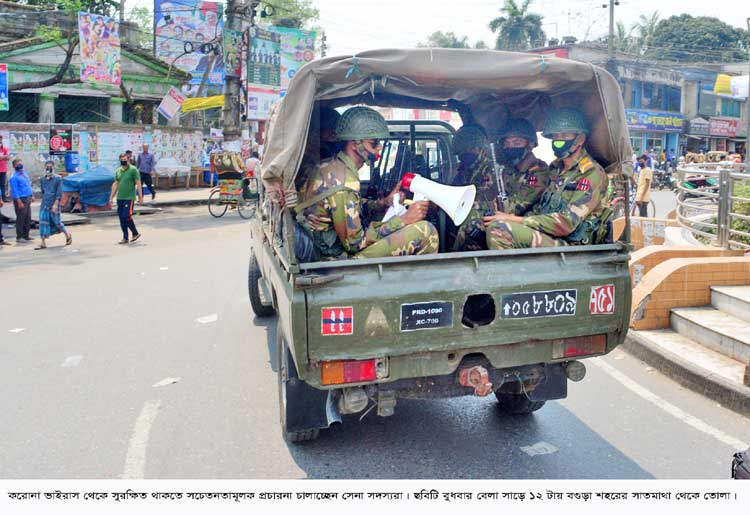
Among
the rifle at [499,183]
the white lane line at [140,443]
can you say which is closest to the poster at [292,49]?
the rifle at [499,183]

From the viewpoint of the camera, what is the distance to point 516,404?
16.2 feet

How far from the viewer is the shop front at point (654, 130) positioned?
46219 millimetres

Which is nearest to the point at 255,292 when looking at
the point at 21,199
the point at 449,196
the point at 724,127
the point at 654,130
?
the point at 449,196

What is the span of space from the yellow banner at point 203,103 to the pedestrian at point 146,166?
235 inches

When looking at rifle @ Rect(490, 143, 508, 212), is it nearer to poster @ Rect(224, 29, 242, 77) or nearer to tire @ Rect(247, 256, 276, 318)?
tire @ Rect(247, 256, 276, 318)

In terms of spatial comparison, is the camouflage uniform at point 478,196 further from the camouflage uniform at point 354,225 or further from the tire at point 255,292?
the tire at point 255,292

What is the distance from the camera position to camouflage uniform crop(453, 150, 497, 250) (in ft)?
15.5

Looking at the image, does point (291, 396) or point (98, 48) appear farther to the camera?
point (98, 48)

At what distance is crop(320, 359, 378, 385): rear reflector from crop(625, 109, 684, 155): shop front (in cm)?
4523

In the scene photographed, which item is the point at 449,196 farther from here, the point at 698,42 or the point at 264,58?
the point at 698,42

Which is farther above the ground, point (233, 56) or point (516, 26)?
point (516, 26)

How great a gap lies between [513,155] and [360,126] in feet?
5.35

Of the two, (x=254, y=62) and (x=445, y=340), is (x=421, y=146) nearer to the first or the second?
(x=445, y=340)

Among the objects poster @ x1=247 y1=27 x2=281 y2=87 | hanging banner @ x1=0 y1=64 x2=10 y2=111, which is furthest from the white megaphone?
poster @ x1=247 y1=27 x2=281 y2=87
